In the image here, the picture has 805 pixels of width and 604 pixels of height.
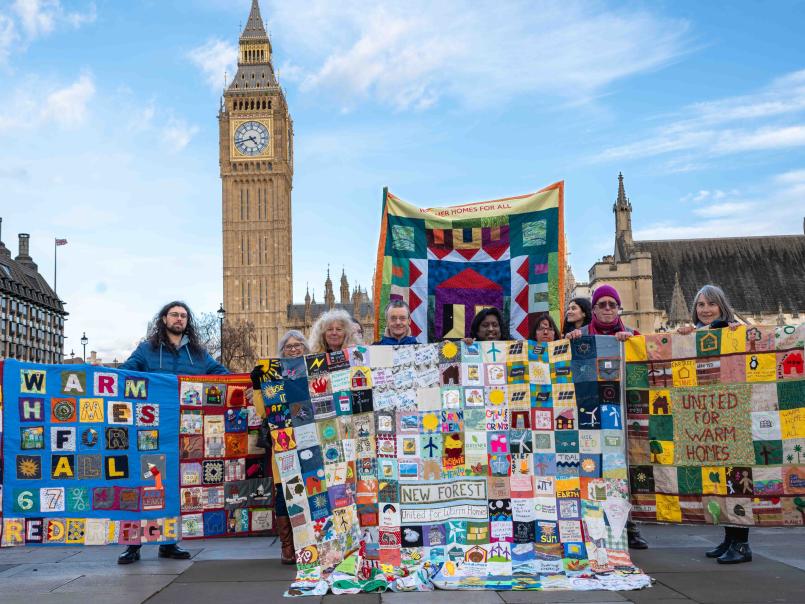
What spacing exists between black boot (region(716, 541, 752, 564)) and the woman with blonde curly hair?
340 centimetres

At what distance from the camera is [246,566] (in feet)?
20.6

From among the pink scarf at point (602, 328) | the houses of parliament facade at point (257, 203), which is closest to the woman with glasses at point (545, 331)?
the pink scarf at point (602, 328)

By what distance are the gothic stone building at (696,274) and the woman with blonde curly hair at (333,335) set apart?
45.4 metres

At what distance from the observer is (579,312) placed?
7.07 metres

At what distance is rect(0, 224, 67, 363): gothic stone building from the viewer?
6788cm

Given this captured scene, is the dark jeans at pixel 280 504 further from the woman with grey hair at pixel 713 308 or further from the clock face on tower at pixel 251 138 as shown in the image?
the clock face on tower at pixel 251 138

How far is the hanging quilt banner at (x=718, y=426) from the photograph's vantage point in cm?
603

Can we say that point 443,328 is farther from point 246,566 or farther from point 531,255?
point 246,566

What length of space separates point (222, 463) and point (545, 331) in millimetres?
3109

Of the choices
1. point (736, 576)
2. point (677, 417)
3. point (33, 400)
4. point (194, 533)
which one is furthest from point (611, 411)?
point (33, 400)

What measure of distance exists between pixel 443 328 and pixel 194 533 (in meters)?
2.99

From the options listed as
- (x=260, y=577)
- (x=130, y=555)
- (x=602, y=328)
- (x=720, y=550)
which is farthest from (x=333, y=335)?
(x=720, y=550)

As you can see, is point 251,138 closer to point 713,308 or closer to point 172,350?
point 172,350

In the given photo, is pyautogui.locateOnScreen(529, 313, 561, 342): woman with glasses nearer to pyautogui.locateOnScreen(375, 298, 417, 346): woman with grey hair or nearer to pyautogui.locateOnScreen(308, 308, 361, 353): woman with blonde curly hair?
A: pyautogui.locateOnScreen(375, 298, 417, 346): woman with grey hair
